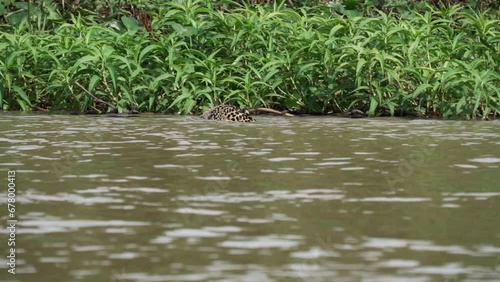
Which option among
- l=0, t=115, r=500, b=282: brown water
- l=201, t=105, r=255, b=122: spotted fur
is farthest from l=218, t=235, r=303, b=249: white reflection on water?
l=201, t=105, r=255, b=122: spotted fur

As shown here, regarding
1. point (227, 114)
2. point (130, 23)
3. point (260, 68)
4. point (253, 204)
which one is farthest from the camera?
point (130, 23)

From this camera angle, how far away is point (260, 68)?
11719 mm

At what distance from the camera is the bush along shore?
11.1m

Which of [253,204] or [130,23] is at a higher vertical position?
[130,23]

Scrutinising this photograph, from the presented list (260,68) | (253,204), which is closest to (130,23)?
(260,68)

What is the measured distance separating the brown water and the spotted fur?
86cm

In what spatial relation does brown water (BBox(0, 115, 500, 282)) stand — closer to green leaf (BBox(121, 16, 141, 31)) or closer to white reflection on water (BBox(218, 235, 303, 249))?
white reflection on water (BBox(218, 235, 303, 249))

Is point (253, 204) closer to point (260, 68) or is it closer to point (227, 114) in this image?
point (227, 114)

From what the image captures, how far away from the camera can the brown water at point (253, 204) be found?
14.0ft

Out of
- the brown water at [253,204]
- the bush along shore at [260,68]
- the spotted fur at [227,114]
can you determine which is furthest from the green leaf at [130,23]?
the brown water at [253,204]

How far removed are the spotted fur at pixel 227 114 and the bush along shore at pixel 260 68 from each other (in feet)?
1.97

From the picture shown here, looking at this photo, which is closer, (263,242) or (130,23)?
(263,242)

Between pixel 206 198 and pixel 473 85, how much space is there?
18.7 feet

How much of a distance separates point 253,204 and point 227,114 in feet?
15.3
